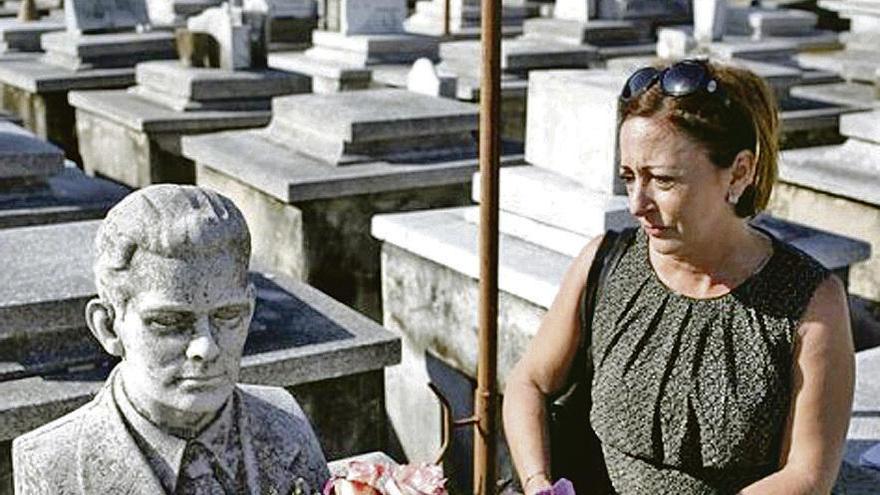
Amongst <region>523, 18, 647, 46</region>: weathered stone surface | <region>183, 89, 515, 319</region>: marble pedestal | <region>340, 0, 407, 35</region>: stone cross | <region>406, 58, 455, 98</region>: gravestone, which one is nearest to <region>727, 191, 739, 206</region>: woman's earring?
<region>183, 89, 515, 319</region>: marble pedestal

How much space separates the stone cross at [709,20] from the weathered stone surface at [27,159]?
8.43 metres

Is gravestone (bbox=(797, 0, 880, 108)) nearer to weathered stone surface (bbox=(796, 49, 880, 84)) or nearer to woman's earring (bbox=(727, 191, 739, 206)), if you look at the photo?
weathered stone surface (bbox=(796, 49, 880, 84))

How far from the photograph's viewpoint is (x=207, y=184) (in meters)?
8.34

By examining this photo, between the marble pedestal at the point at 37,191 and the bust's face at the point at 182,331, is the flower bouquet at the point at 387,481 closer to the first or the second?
the bust's face at the point at 182,331

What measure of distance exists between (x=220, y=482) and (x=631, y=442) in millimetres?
951

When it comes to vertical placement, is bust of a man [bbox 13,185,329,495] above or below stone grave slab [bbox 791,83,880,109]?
above

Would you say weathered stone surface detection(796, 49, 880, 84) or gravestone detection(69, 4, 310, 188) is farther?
weathered stone surface detection(796, 49, 880, 84)

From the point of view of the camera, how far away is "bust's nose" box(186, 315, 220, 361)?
7.25ft

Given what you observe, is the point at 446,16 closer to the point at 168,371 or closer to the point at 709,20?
the point at 709,20

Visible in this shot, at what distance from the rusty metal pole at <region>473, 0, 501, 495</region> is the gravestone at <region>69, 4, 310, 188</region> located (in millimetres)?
6327

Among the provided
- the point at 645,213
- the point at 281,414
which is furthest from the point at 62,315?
the point at 645,213

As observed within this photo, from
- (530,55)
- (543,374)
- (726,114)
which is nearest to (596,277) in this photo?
(543,374)

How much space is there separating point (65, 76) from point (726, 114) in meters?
9.84

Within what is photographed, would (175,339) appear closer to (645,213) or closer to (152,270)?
(152,270)
